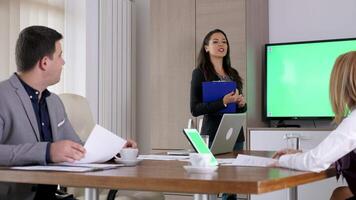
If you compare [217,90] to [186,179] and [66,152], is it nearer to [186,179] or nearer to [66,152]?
[66,152]

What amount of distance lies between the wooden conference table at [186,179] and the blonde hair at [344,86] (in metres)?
0.24

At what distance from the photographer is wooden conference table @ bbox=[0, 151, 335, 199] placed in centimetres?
118

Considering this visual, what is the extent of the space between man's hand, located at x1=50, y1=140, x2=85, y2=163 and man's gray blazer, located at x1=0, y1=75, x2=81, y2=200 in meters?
0.03

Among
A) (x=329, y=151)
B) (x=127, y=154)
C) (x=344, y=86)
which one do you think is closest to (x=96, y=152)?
(x=127, y=154)

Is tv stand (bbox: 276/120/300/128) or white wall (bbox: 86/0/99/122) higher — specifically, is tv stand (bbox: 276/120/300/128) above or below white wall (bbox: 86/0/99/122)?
below

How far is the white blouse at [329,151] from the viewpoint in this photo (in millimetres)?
1482

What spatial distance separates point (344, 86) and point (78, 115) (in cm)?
162

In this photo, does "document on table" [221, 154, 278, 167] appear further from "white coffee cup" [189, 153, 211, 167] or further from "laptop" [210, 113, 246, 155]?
"laptop" [210, 113, 246, 155]

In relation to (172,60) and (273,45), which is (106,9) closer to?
(172,60)

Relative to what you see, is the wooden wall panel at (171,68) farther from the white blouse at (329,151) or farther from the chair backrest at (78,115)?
the white blouse at (329,151)

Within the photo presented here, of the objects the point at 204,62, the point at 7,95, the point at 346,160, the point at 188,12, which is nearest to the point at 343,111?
the point at 346,160

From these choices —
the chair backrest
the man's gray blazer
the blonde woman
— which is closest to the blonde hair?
the blonde woman

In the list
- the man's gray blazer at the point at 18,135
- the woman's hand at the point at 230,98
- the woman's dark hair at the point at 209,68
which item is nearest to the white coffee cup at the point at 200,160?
the man's gray blazer at the point at 18,135

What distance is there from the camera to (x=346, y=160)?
165cm
